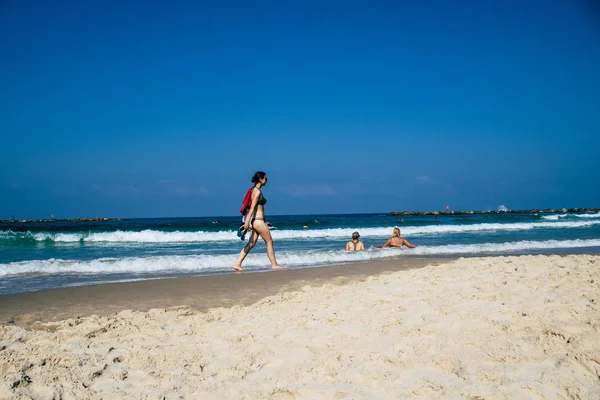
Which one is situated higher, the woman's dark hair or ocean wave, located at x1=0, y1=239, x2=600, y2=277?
the woman's dark hair

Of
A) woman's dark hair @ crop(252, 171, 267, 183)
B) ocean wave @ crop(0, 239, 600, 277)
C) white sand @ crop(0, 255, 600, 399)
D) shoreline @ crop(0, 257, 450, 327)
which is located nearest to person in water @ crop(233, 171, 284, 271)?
woman's dark hair @ crop(252, 171, 267, 183)

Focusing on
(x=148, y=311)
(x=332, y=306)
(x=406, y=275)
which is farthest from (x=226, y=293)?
(x=406, y=275)

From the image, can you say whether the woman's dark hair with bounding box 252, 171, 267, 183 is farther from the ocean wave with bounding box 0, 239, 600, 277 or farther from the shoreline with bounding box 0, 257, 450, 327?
the ocean wave with bounding box 0, 239, 600, 277

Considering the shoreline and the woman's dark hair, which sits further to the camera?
the woman's dark hair

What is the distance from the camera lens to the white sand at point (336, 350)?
9.59 ft

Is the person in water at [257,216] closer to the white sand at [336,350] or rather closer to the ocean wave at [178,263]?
the ocean wave at [178,263]

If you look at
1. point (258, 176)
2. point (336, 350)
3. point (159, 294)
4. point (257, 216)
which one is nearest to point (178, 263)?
point (257, 216)

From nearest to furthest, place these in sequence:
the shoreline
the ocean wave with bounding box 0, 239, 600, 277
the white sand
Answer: the white sand
the shoreline
the ocean wave with bounding box 0, 239, 600, 277

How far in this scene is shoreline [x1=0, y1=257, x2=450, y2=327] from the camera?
5.64 meters

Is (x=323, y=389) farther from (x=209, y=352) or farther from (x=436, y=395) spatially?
(x=209, y=352)

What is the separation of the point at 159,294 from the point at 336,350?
13.3 feet

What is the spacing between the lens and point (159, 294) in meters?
6.71

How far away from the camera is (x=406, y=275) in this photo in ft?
22.6

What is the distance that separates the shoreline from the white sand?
0.72 m
